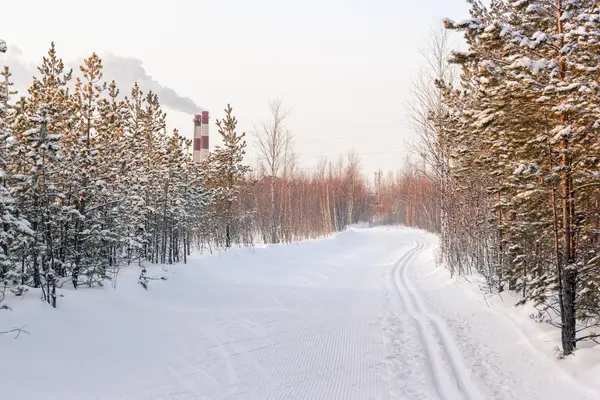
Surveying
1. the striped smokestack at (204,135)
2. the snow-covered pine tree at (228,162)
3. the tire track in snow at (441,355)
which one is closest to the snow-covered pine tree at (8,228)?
the tire track in snow at (441,355)

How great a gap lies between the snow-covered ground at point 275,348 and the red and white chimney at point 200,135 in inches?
1223

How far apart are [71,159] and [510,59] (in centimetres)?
914

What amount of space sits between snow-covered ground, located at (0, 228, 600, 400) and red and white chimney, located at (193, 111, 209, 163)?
102ft

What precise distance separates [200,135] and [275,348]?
37266 mm

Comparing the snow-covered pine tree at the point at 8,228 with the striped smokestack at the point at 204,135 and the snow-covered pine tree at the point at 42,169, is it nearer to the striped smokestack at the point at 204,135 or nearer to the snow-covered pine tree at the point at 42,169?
the snow-covered pine tree at the point at 42,169

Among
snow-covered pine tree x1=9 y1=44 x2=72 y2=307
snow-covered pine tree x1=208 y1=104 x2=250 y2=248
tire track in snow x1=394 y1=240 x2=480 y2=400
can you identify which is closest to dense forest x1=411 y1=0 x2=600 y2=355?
tire track in snow x1=394 y1=240 x2=480 y2=400

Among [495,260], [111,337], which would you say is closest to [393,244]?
[495,260]

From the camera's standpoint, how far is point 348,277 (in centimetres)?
1583

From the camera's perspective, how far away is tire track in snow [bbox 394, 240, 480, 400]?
16.9ft


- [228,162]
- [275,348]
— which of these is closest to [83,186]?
[275,348]

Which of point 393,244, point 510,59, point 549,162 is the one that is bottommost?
point 393,244

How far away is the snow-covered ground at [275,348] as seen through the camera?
17.2 ft

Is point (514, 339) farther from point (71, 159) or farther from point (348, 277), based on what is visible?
point (71, 159)

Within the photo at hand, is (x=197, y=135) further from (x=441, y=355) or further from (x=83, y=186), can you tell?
(x=441, y=355)
